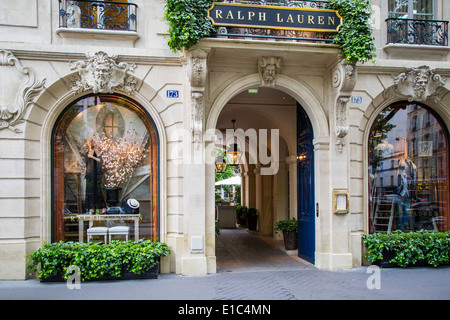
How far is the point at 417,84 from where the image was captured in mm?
9719

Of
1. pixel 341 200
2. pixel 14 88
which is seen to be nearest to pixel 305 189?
pixel 341 200

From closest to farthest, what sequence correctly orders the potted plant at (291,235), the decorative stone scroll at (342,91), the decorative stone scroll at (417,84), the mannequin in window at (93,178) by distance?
the decorative stone scroll at (342,91)
the mannequin in window at (93,178)
the decorative stone scroll at (417,84)
the potted plant at (291,235)

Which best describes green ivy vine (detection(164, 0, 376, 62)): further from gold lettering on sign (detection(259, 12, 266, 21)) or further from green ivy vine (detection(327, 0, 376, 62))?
gold lettering on sign (detection(259, 12, 266, 21))

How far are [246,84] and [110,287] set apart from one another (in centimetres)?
522

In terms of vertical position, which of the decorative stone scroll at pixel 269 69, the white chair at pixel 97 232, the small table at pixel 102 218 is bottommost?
the white chair at pixel 97 232

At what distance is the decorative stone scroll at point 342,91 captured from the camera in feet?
29.0

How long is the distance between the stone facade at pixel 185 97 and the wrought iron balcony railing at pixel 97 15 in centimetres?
22

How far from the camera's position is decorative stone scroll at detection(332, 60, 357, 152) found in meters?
8.84

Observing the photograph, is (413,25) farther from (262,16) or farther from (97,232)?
(97,232)

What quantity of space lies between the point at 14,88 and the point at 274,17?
5.68m

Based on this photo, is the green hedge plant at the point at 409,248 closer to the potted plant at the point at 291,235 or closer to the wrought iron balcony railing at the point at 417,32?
the potted plant at the point at 291,235

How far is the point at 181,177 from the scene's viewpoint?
890 cm
